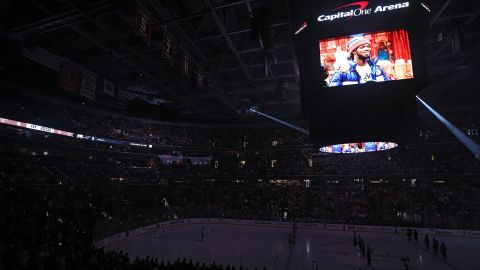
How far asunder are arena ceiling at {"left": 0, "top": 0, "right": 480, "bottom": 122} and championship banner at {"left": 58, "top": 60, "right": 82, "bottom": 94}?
5.73ft

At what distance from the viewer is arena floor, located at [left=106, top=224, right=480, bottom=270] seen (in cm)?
1794

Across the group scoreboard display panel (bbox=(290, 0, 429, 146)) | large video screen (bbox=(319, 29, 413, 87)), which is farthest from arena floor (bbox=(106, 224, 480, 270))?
large video screen (bbox=(319, 29, 413, 87))

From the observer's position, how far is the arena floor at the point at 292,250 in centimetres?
1794

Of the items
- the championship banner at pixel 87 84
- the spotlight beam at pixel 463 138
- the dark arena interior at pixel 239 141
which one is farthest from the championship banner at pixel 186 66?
the spotlight beam at pixel 463 138

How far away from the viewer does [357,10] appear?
479 inches

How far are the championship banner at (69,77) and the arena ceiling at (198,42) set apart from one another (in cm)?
175

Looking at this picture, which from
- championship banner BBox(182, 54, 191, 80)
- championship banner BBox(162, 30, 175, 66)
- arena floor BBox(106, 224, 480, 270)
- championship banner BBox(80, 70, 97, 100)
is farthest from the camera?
championship banner BBox(80, 70, 97, 100)

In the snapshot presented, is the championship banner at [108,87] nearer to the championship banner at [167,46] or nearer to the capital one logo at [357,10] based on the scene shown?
the championship banner at [167,46]

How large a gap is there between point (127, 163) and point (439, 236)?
3805 centimetres

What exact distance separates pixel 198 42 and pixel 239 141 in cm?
2806

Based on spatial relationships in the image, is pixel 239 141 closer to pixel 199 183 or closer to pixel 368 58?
pixel 199 183

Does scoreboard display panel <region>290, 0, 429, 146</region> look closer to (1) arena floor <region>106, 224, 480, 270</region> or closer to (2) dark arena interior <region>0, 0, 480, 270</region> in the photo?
(2) dark arena interior <region>0, 0, 480, 270</region>

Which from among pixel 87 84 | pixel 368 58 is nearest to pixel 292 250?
pixel 368 58

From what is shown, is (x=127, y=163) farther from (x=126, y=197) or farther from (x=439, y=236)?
(x=439, y=236)
